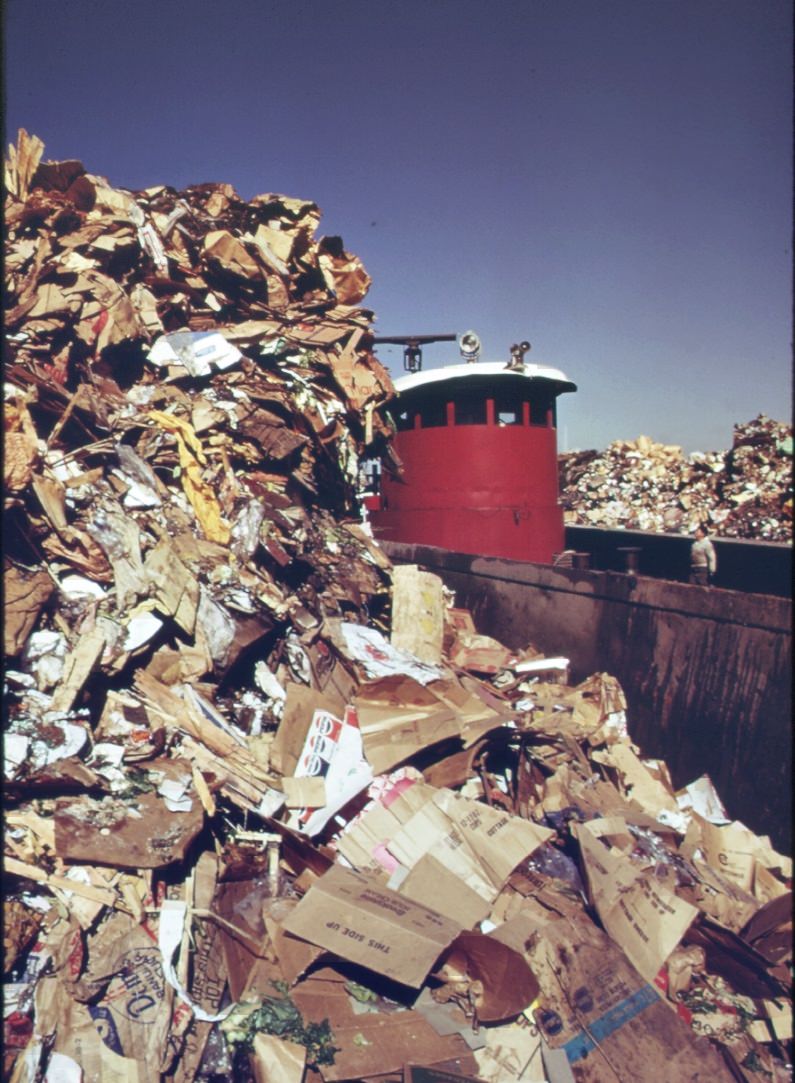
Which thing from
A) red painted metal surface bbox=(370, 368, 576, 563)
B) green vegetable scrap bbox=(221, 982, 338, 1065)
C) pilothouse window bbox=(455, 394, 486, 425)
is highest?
pilothouse window bbox=(455, 394, 486, 425)

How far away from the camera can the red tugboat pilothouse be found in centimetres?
977

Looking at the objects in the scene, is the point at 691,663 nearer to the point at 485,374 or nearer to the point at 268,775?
the point at 268,775

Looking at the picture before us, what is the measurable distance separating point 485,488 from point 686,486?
940 cm

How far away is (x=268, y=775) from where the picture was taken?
156 inches

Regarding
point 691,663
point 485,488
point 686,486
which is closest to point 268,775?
point 691,663

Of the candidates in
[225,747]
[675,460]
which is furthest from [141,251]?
[675,460]

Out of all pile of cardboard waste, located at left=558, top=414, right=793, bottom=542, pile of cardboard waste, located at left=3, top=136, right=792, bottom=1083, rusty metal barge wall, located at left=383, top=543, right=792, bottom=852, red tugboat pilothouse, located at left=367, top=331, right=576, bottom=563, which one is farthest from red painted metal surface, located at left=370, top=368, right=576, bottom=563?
pile of cardboard waste, located at left=558, top=414, right=793, bottom=542

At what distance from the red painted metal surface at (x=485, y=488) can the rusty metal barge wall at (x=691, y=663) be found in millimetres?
2727

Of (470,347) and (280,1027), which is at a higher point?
(470,347)

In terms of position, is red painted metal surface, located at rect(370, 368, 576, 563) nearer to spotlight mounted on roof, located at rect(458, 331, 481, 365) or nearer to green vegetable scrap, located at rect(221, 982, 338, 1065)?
spotlight mounted on roof, located at rect(458, 331, 481, 365)

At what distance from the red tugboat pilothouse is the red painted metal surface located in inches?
0.6

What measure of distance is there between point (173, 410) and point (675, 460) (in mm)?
16399

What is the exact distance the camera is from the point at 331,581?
18.9ft

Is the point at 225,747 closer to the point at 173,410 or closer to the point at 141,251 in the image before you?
the point at 173,410
